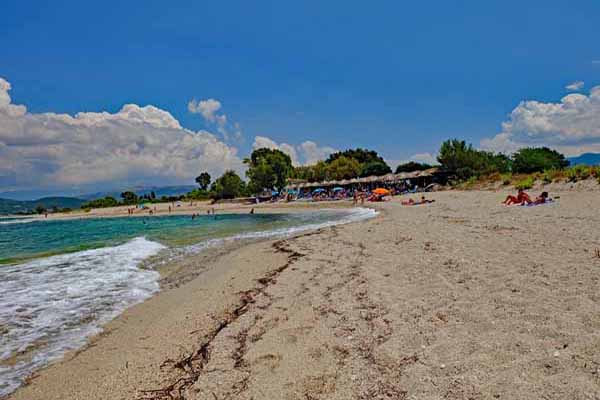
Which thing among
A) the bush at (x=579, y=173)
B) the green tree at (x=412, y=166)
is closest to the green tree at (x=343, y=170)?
the green tree at (x=412, y=166)

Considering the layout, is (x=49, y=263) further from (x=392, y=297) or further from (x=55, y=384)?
(x=392, y=297)

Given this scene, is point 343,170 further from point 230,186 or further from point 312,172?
point 230,186

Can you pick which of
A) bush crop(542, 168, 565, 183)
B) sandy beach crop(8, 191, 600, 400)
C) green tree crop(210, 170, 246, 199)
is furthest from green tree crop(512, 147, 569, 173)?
green tree crop(210, 170, 246, 199)

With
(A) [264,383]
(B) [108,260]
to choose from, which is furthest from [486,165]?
(A) [264,383]

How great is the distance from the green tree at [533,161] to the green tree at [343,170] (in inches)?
1264

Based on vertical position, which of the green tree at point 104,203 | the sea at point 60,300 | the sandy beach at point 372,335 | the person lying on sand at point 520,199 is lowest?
the sea at point 60,300

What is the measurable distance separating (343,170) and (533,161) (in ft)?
116

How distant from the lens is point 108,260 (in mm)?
11070

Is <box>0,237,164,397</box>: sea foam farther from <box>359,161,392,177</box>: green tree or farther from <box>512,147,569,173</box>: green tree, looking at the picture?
<box>359,161,392,177</box>: green tree

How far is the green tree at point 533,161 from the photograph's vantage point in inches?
1303

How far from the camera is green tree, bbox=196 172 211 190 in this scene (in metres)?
80.1

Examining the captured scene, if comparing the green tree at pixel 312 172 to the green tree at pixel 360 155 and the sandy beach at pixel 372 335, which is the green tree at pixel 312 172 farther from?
the sandy beach at pixel 372 335

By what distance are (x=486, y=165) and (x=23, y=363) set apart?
157 feet

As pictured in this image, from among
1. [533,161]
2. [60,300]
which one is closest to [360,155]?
[533,161]
